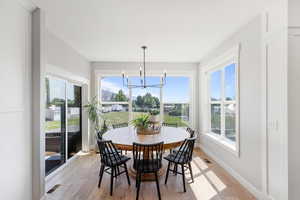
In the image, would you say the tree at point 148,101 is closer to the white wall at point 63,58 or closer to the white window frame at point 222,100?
the white window frame at point 222,100

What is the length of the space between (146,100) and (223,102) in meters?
2.31

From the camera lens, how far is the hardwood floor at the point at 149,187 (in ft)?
8.03

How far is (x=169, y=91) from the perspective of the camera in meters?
5.23

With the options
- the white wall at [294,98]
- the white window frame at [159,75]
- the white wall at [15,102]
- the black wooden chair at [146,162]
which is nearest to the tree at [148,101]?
the white window frame at [159,75]

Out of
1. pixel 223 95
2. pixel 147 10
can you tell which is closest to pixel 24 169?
pixel 147 10

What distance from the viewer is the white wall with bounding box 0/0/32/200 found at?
1.68 m

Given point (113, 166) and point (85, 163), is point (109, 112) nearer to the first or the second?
point (85, 163)

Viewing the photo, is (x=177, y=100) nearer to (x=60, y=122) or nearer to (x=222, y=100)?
(x=222, y=100)

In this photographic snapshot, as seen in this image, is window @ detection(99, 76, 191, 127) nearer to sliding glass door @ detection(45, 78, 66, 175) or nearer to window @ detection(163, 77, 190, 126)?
window @ detection(163, 77, 190, 126)

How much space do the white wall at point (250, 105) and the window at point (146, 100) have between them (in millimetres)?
2287

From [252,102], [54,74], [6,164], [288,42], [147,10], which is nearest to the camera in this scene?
[6,164]

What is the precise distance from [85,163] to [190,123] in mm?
3150

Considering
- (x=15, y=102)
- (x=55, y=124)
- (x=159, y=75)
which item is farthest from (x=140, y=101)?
(x=15, y=102)

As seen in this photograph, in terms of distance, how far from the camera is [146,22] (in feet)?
A: 8.31
